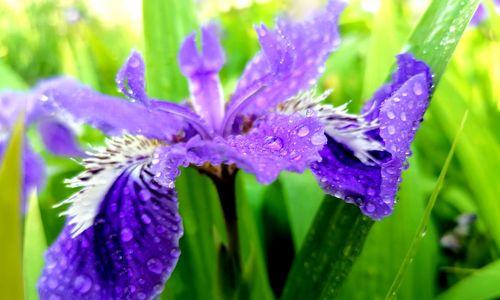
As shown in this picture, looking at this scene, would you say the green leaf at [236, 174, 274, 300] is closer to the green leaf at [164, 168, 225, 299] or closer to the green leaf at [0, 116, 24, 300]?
the green leaf at [164, 168, 225, 299]

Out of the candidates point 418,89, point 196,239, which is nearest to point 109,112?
point 196,239

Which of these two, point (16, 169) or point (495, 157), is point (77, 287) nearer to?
point (16, 169)

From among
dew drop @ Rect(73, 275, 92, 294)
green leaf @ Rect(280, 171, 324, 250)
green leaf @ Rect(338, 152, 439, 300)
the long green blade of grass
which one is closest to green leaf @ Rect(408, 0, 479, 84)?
the long green blade of grass

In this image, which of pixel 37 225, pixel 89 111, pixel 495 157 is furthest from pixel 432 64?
pixel 37 225

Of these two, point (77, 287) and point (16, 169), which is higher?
→ point (16, 169)

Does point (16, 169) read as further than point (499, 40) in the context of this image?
No

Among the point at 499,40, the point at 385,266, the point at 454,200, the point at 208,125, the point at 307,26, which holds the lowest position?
the point at 385,266
